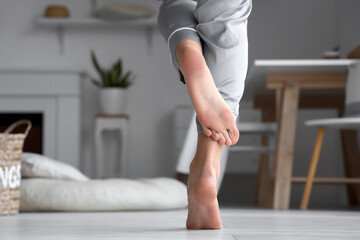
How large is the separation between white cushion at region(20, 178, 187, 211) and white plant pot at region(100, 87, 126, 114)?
1.88m

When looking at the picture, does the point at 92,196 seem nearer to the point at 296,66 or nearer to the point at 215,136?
the point at 296,66

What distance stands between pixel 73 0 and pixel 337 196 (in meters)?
2.52

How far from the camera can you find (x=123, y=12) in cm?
417

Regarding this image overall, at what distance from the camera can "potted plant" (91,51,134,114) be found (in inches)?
162

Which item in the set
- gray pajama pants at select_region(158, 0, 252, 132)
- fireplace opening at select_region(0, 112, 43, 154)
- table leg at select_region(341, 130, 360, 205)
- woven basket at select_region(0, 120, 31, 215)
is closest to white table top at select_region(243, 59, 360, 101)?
table leg at select_region(341, 130, 360, 205)

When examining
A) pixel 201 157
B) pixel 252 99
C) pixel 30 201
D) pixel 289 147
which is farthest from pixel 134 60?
pixel 201 157

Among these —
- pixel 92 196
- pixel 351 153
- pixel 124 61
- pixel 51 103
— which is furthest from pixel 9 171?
pixel 124 61

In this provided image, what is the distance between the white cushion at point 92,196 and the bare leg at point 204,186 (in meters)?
1.05

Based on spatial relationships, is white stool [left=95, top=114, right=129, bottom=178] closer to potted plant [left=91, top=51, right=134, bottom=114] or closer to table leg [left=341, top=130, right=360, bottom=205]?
potted plant [left=91, top=51, right=134, bottom=114]

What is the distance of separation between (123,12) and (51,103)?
862 mm

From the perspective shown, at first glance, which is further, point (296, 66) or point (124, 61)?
point (124, 61)

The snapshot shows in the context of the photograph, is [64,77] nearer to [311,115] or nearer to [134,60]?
[134,60]

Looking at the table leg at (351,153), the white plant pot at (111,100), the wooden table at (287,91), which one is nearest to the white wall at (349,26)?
the table leg at (351,153)

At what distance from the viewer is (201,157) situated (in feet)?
3.60
